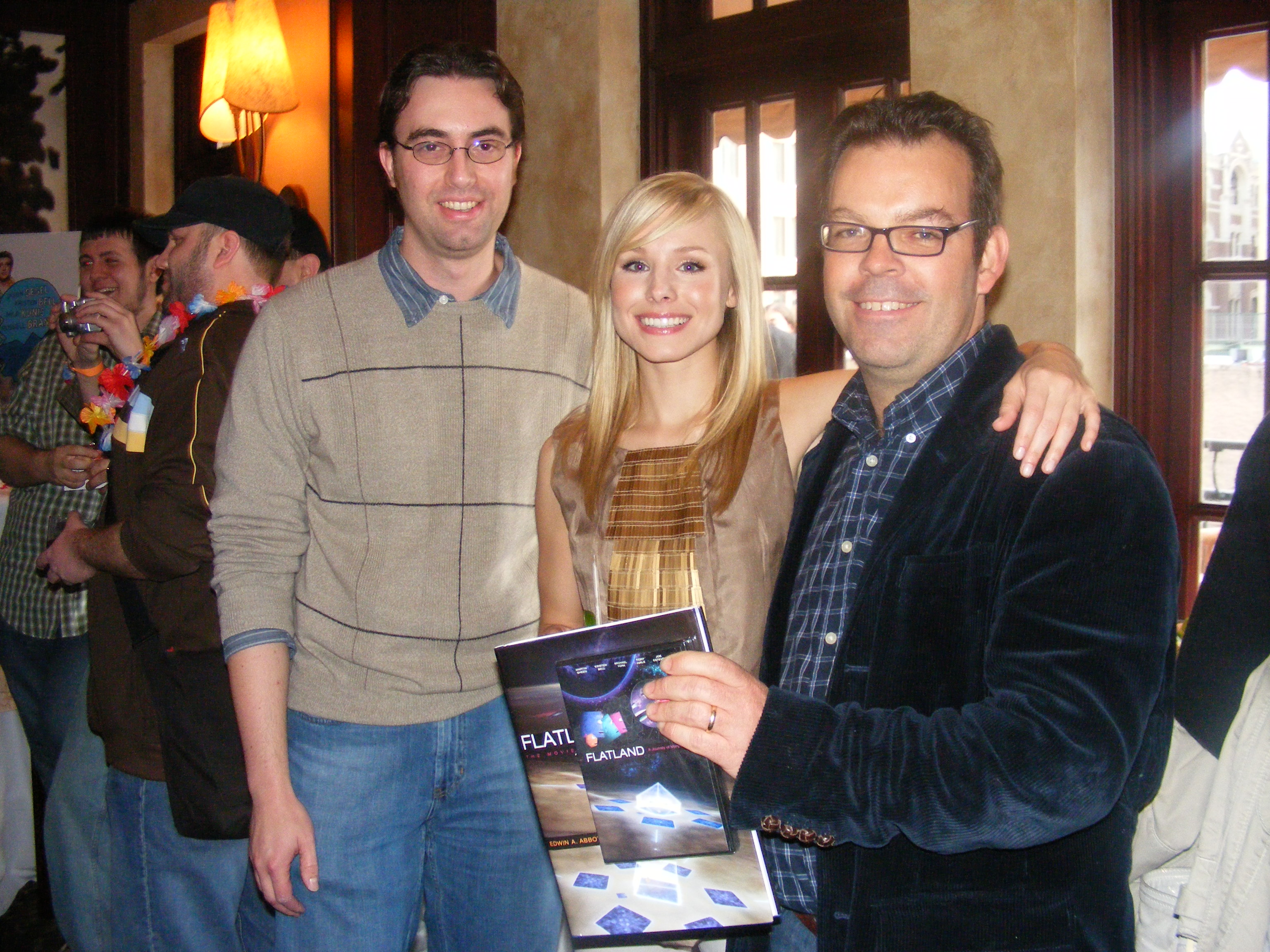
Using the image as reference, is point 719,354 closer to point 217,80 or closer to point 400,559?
point 400,559

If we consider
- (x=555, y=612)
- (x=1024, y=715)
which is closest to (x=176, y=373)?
(x=555, y=612)

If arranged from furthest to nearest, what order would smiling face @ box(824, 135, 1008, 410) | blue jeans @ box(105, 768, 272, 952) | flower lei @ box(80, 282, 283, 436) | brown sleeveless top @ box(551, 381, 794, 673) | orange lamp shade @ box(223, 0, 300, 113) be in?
orange lamp shade @ box(223, 0, 300, 113), flower lei @ box(80, 282, 283, 436), blue jeans @ box(105, 768, 272, 952), brown sleeveless top @ box(551, 381, 794, 673), smiling face @ box(824, 135, 1008, 410)

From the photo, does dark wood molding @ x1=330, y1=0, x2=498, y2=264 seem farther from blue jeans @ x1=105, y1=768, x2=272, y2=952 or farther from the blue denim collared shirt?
blue jeans @ x1=105, y1=768, x2=272, y2=952

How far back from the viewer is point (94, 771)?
2492 millimetres

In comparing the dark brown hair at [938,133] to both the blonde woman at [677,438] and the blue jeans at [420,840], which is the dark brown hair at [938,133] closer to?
the blonde woman at [677,438]

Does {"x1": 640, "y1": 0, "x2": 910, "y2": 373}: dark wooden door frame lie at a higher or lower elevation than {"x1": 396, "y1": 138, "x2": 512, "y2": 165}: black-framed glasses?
higher

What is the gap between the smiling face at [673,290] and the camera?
1.66 metres

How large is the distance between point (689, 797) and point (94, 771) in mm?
1984

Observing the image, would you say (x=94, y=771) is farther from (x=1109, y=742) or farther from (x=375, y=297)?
(x=1109, y=742)

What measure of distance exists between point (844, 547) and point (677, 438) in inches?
20.7

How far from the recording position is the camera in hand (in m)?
2.35

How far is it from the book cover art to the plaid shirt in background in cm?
207

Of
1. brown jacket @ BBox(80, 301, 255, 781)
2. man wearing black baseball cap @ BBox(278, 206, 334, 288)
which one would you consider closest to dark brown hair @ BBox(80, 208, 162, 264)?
man wearing black baseball cap @ BBox(278, 206, 334, 288)

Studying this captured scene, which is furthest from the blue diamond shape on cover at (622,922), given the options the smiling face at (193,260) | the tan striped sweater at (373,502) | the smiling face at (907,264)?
the smiling face at (193,260)
